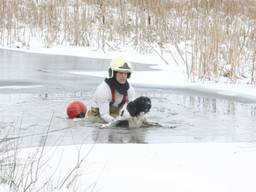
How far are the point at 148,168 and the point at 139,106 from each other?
2416 mm

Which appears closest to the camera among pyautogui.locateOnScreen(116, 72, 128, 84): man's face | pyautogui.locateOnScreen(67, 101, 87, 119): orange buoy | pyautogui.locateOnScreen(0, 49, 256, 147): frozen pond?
pyautogui.locateOnScreen(0, 49, 256, 147): frozen pond

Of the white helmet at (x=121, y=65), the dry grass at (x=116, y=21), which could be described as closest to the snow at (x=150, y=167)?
the white helmet at (x=121, y=65)

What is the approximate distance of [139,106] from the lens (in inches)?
270

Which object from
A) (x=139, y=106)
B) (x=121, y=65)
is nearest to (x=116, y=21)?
(x=121, y=65)

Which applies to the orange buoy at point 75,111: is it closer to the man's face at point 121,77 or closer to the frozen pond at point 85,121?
the frozen pond at point 85,121

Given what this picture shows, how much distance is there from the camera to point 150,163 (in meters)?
4.64

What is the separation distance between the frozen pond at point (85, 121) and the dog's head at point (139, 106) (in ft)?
0.72

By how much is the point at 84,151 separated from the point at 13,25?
13003 millimetres

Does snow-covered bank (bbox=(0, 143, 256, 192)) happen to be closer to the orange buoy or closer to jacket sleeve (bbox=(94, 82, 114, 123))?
jacket sleeve (bbox=(94, 82, 114, 123))

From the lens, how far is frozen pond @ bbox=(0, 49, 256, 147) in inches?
249

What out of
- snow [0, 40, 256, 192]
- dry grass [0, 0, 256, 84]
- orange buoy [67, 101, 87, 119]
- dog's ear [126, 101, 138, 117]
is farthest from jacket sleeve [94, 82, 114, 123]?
dry grass [0, 0, 256, 84]

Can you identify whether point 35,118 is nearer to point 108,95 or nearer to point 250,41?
point 108,95

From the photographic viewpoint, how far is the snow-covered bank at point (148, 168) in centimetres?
404

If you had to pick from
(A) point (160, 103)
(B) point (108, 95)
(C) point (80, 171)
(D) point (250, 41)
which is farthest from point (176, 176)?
(D) point (250, 41)
